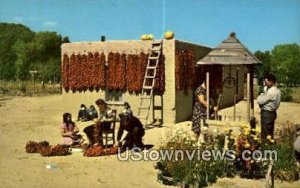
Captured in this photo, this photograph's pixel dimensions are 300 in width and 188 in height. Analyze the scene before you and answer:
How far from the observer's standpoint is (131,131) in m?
11.5

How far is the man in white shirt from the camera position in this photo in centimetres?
985

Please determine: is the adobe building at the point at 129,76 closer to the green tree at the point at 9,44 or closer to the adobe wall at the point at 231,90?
the adobe wall at the point at 231,90

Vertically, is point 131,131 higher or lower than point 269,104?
lower

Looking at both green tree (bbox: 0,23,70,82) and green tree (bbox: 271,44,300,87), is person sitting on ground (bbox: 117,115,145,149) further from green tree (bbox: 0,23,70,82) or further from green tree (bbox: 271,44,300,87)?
green tree (bbox: 0,23,70,82)

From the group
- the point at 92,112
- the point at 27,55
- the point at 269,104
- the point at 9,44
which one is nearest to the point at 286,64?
the point at 27,55

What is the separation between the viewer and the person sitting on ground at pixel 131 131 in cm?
1139

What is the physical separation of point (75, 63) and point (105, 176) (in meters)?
11.6

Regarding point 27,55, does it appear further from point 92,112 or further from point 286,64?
point 92,112

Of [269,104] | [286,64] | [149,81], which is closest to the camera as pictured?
[269,104]

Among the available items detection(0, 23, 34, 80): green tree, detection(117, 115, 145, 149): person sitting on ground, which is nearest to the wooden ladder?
detection(117, 115, 145, 149): person sitting on ground

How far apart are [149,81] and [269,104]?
→ 8.52 metres

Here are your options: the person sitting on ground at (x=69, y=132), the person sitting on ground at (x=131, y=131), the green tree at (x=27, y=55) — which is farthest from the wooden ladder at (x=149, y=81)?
the green tree at (x=27, y=55)

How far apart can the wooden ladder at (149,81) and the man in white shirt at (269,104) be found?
7.64 metres

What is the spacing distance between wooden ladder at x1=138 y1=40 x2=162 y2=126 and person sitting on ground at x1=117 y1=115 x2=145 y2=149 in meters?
5.69
